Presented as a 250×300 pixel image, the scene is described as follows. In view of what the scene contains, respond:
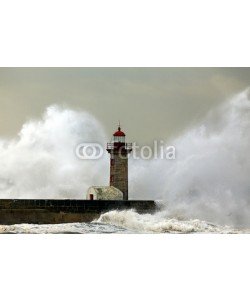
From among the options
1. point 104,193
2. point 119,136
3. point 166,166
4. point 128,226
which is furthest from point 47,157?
point 166,166

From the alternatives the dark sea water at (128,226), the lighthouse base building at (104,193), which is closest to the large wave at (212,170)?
the dark sea water at (128,226)

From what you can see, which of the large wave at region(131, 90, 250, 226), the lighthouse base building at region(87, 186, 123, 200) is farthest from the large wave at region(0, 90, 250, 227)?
the lighthouse base building at region(87, 186, 123, 200)

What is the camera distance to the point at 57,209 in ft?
39.8

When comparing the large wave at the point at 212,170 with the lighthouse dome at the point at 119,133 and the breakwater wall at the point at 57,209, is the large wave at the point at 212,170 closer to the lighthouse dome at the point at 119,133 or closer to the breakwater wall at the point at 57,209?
the breakwater wall at the point at 57,209

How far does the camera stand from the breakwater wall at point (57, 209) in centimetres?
1202

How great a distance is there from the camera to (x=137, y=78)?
39.0 feet

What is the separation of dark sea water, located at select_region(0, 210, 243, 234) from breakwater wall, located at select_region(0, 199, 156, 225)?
90mm

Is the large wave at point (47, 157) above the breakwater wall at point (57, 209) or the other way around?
above

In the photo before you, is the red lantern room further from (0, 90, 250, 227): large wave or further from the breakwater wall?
the breakwater wall

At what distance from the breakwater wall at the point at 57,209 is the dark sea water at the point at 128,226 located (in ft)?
0.29

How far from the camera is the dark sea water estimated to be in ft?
39.1

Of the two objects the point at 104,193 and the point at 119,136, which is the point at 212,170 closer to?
the point at 119,136

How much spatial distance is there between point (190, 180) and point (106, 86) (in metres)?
1.98

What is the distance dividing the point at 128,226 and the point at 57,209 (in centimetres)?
114
